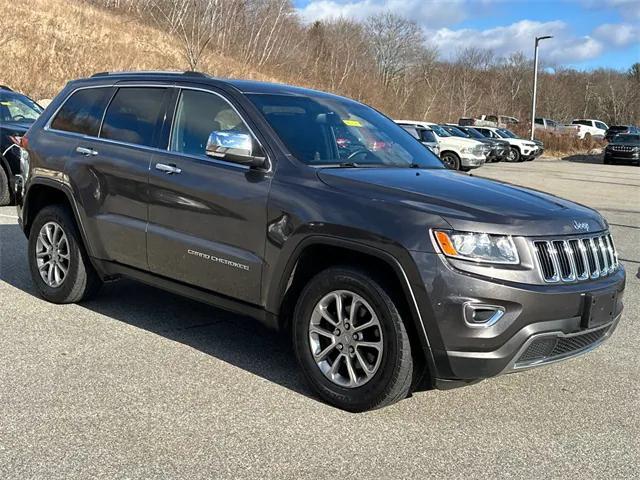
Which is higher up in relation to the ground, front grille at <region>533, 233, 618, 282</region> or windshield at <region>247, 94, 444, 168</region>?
windshield at <region>247, 94, 444, 168</region>

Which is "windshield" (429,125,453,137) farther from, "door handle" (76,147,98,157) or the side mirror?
the side mirror

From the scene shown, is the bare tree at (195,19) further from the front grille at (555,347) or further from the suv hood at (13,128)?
the front grille at (555,347)

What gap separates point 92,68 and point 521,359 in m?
36.5

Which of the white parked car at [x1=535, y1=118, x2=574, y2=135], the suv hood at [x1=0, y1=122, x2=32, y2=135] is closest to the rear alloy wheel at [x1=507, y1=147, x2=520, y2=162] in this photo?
the white parked car at [x1=535, y1=118, x2=574, y2=135]

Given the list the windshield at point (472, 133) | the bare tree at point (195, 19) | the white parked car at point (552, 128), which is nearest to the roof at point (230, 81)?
the bare tree at point (195, 19)

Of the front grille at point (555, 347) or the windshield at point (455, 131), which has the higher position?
the windshield at point (455, 131)

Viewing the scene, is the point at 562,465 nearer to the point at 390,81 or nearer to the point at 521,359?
the point at 521,359

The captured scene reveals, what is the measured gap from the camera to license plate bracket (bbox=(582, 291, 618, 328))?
360 centimetres

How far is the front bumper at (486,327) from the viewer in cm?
336

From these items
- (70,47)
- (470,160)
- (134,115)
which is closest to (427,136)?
(470,160)

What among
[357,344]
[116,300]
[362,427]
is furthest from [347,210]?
[116,300]

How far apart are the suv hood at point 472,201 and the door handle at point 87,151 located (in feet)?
6.85

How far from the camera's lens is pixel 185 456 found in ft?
10.6

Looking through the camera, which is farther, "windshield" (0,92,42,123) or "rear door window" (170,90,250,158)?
"windshield" (0,92,42,123)
